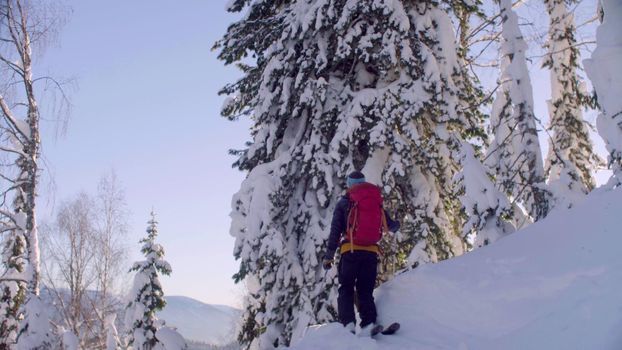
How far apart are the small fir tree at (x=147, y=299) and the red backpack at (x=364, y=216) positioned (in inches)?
459

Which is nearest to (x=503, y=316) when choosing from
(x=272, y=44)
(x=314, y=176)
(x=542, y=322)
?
(x=542, y=322)

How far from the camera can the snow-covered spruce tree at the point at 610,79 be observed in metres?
6.82

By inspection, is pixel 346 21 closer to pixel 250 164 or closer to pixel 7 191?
pixel 250 164

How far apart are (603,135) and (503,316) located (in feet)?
11.5

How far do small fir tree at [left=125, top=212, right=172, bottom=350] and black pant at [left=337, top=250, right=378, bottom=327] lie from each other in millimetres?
11477

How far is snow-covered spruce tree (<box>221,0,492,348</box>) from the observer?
27.2 feet

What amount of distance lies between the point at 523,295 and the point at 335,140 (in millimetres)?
4110

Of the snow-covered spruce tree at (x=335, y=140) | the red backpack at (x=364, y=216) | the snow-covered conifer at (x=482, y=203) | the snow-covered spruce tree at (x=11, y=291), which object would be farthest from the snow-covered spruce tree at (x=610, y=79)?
the snow-covered spruce tree at (x=11, y=291)

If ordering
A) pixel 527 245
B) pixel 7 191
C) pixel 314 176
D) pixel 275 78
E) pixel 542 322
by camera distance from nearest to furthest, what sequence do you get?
pixel 542 322 → pixel 527 245 → pixel 314 176 → pixel 275 78 → pixel 7 191

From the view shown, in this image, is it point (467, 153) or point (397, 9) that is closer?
point (467, 153)

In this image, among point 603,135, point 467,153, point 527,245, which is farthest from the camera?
point 467,153

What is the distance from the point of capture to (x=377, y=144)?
8.27 meters

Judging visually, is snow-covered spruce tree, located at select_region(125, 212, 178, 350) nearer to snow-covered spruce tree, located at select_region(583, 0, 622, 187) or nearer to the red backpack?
the red backpack

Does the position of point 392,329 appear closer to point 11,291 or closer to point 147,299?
point 147,299
